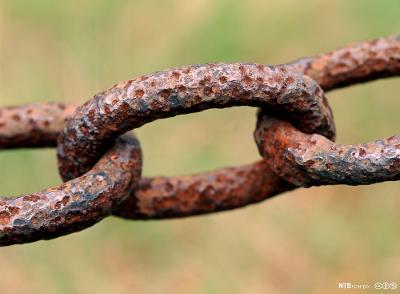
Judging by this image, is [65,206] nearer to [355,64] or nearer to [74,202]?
[74,202]

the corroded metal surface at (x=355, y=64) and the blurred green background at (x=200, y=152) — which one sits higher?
the corroded metal surface at (x=355, y=64)

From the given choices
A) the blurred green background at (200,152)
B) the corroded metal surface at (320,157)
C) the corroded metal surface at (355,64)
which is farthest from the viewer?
the blurred green background at (200,152)

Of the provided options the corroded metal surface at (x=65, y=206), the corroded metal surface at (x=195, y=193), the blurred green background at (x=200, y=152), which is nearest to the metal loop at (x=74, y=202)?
the corroded metal surface at (x=65, y=206)

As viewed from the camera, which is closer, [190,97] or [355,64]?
[190,97]

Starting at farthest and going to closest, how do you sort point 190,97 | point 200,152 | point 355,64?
point 200,152 < point 355,64 < point 190,97

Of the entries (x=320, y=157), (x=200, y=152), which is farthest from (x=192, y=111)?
(x=200, y=152)

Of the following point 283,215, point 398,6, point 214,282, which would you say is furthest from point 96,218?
point 398,6

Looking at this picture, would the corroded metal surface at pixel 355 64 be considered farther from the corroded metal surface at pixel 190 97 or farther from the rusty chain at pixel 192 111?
the corroded metal surface at pixel 190 97
